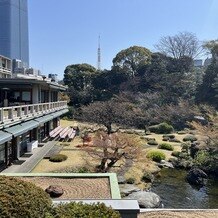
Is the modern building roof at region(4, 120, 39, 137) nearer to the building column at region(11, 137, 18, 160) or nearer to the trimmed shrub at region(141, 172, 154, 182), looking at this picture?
the building column at region(11, 137, 18, 160)

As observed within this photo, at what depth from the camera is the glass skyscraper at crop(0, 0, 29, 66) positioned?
153250 mm

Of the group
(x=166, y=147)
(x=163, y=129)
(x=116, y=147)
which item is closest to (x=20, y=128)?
(x=116, y=147)

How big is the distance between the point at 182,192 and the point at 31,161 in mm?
10535

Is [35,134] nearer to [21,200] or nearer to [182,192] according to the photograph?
[182,192]

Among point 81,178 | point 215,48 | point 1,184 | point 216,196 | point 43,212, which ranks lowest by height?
point 216,196

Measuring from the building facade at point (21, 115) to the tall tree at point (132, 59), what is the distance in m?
33.2

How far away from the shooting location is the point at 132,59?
66812 millimetres

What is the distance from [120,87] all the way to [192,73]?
14345 millimetres

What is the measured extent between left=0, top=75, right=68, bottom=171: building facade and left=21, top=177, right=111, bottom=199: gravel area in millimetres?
3885

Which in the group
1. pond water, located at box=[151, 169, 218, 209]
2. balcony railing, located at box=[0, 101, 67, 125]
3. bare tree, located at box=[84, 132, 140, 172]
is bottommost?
pond water, located at box=[151, 169, 218, 209]

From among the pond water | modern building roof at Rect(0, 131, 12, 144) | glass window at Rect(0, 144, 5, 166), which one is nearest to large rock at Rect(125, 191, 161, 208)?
the pond water

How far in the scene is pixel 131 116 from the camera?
47.5 meters

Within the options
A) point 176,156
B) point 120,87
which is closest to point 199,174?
point 176,156

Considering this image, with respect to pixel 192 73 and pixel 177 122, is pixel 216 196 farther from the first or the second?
pixel 192 73
